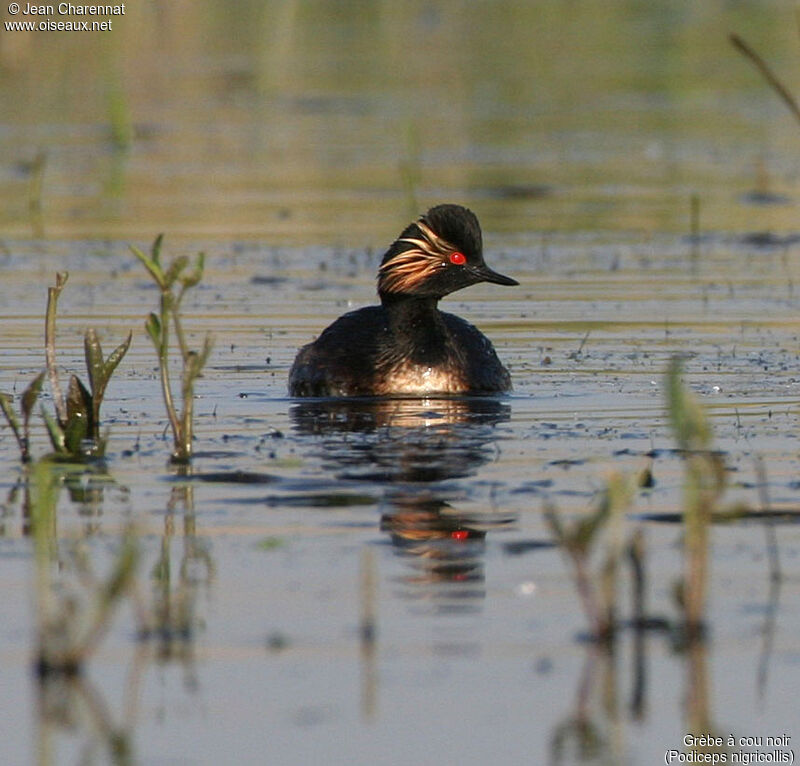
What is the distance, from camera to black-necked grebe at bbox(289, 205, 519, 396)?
11.5 meters

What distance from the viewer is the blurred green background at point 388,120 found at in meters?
19.1

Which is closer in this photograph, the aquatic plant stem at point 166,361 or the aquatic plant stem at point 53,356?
the aquatic plant stem at point 166,361

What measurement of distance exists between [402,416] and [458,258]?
5.10 ft

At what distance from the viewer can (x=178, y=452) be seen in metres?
8.82

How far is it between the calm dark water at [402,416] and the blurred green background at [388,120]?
0.10 m

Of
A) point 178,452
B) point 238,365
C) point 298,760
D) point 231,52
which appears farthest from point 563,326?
point 231,52

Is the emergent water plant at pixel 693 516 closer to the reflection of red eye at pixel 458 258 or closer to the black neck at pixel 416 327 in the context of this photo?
the black neck at pixel 416 327

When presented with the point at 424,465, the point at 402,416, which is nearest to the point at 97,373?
the point at 424,465

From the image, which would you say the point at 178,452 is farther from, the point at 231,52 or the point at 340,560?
the point at 231,52

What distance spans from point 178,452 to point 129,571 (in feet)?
10.8

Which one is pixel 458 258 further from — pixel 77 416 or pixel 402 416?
pixel 77 416

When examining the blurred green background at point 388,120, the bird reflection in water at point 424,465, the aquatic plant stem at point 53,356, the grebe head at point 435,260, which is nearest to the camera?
the bird reflection in water at point 424,465

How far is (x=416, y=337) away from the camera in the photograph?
38.5 feet

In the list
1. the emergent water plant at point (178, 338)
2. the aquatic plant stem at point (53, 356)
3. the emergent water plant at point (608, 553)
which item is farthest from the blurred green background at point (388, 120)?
the emergent water plant at point (608, 553)
